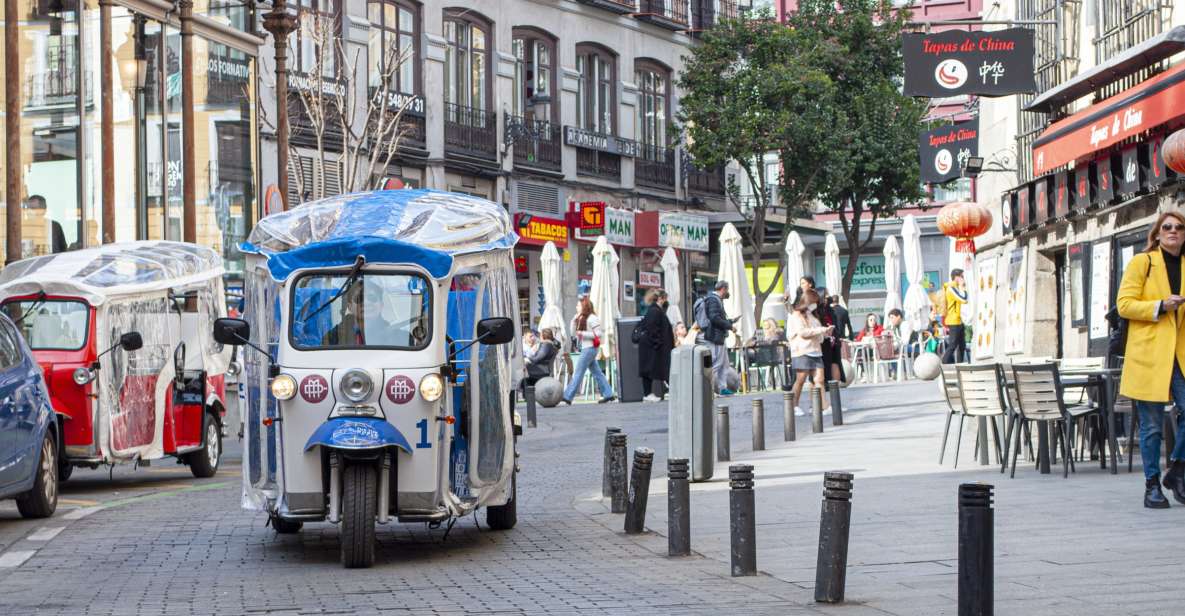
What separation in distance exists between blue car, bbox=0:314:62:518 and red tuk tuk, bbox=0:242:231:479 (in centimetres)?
181

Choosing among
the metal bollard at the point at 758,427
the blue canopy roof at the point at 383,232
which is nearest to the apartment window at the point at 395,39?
the metal bollard at the point at 758,427

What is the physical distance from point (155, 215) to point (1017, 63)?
1597 cm

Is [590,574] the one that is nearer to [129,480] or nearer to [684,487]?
[684,487]

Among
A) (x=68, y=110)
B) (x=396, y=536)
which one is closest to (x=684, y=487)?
(x=396, y=536)

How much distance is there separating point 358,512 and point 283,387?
88 centimetres

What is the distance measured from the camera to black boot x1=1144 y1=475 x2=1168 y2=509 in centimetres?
1242

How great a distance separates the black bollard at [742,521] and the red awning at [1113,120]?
331 inches

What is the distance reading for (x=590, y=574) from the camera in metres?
10.4

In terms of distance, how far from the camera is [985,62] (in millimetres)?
21203

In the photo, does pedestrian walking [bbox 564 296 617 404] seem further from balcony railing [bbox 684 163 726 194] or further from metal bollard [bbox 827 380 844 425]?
balcony railing [bbox 684 163 726 194]

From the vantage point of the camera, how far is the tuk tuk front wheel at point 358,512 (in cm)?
1070

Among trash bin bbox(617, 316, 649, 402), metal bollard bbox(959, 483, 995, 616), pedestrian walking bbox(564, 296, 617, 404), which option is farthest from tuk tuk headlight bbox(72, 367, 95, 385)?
pedestrian walking bbox(564, 296, 617, 404)

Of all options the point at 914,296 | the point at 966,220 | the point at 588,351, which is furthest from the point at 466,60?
the point at 966,220

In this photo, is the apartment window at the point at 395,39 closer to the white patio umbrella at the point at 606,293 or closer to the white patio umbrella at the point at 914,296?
the white patio umbrella at the point at 606,293
